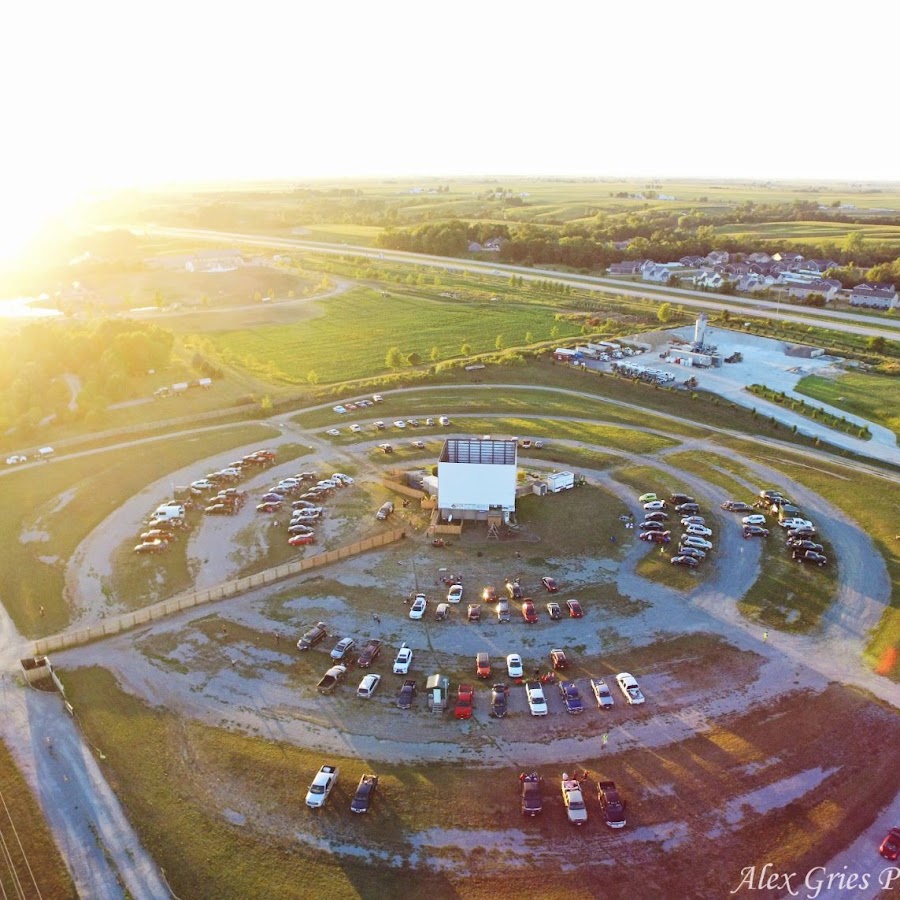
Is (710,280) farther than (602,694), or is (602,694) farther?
(710,280)

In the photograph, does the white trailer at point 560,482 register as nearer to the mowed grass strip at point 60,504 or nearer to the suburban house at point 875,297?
A: the mowed grass strip at point 60,504

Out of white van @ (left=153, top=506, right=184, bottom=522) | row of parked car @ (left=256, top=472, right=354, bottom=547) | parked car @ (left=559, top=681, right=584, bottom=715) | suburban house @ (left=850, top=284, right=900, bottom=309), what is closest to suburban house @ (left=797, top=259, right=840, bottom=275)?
suburban house @ (left=850, top=284, right=900, bottom=309)

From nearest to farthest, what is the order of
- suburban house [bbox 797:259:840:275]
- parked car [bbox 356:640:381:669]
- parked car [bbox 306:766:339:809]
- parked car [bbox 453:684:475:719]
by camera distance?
1. parked car [bbox 306:766:339:809]
2. parked car [bbox 453:684:475:719]
3. parked car [bbox 356:640:381:669]
4. suburban house [bbox 797:259:840:275]

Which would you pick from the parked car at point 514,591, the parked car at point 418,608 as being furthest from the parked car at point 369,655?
the parked car at point 514,591

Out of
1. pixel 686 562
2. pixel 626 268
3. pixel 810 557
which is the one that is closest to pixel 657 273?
pixel 626 268

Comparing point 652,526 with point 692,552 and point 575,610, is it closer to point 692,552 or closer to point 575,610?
point 692,552

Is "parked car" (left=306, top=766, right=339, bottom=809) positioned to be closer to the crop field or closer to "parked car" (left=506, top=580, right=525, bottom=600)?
"parked car" (left=506, top=580, right=525, bottom=600)
